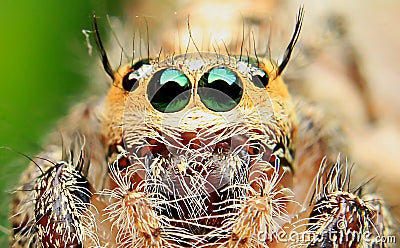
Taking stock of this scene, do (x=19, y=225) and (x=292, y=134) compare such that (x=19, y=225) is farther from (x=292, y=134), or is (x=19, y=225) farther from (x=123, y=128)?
(x=292, y=134)

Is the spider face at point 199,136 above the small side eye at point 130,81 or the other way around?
the other way around

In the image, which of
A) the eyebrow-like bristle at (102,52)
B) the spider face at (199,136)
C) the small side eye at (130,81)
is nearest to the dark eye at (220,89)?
the spider face at (199,136)

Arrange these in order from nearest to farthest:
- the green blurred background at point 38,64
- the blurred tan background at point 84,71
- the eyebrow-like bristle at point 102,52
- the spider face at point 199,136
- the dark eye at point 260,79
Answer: the spider face at point 199,136 → the dark eye at point 260,79 → the eyebrow-like bristle at point 102,52 → the blurred tan background at point 84,71 → the green blurred background at point 38,64

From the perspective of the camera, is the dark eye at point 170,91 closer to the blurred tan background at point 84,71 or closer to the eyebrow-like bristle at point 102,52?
the eyebrow-like bristle at point 102,52

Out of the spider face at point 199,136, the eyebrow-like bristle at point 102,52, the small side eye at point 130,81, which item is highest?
the eyebrow-like bristle at point 102,52

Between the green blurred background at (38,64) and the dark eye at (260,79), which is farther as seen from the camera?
the green blurred background at (38,64)

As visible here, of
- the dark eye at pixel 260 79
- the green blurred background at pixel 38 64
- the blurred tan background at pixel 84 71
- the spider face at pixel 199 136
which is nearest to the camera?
the spider face at pixel 199 136

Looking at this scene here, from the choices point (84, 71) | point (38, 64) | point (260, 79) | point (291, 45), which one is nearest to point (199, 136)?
point (260, 79)
